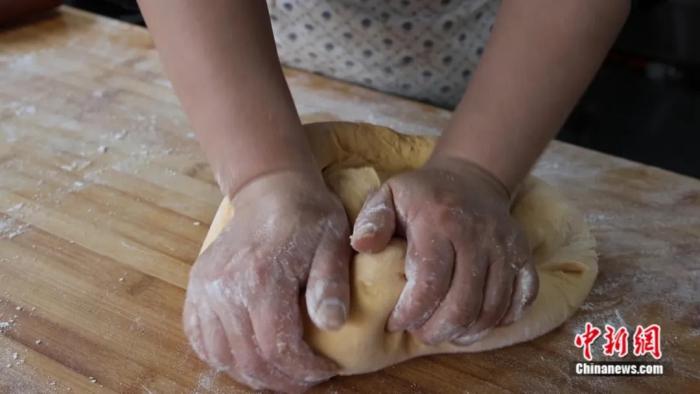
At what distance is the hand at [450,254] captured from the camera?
702 mm

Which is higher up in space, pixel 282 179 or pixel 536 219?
pixel 282 179

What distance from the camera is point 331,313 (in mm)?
676

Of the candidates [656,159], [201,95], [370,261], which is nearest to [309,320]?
[370,261]

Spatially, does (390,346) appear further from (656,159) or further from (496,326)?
(656,159)

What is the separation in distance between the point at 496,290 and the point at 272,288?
229 millimetres

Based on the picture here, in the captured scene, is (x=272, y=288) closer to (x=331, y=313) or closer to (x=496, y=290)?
(x=331, y=313)

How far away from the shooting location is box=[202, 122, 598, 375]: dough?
734 millimetres

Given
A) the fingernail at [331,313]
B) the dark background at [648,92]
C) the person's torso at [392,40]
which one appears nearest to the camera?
the fingernail at [331,313]

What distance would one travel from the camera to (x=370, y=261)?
0.75 meters

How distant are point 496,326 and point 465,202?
0.15m

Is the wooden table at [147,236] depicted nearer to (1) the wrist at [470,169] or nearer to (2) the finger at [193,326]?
(2) the finger at [193,326]

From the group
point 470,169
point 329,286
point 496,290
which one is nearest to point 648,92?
point 470,169

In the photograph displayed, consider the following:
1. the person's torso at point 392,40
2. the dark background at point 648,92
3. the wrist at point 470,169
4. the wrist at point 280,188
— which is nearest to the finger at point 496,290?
the wrist at point 470,169

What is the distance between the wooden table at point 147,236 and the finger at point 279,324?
0.11 meters
